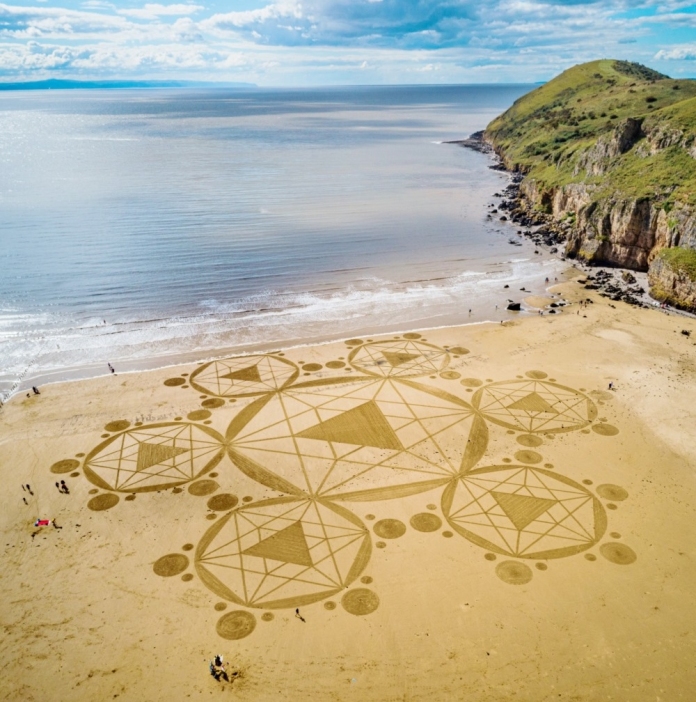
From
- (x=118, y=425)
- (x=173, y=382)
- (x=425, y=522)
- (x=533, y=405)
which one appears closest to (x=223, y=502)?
(x=425, y=522)

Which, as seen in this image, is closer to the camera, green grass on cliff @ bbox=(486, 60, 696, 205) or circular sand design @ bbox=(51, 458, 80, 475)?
circular sand design @ bbox=(51, 458, 80, 475)

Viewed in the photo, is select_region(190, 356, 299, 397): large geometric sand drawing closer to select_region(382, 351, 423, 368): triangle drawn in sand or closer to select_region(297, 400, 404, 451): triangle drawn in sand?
select_region(297, 400, 404, 451): triangle drawn in sand

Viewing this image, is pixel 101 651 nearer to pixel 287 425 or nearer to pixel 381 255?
pixel 287 425

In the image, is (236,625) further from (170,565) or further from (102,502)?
(102,502)

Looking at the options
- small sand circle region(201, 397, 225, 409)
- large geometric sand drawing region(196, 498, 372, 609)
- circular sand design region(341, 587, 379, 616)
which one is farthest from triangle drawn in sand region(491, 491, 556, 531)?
small sand circle region(201, 397, 225, 409)

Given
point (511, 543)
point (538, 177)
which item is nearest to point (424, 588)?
point (511, 543)

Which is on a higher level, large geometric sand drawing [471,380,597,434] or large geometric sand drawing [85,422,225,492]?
large geometric sand drawing [471,380,597,434]
